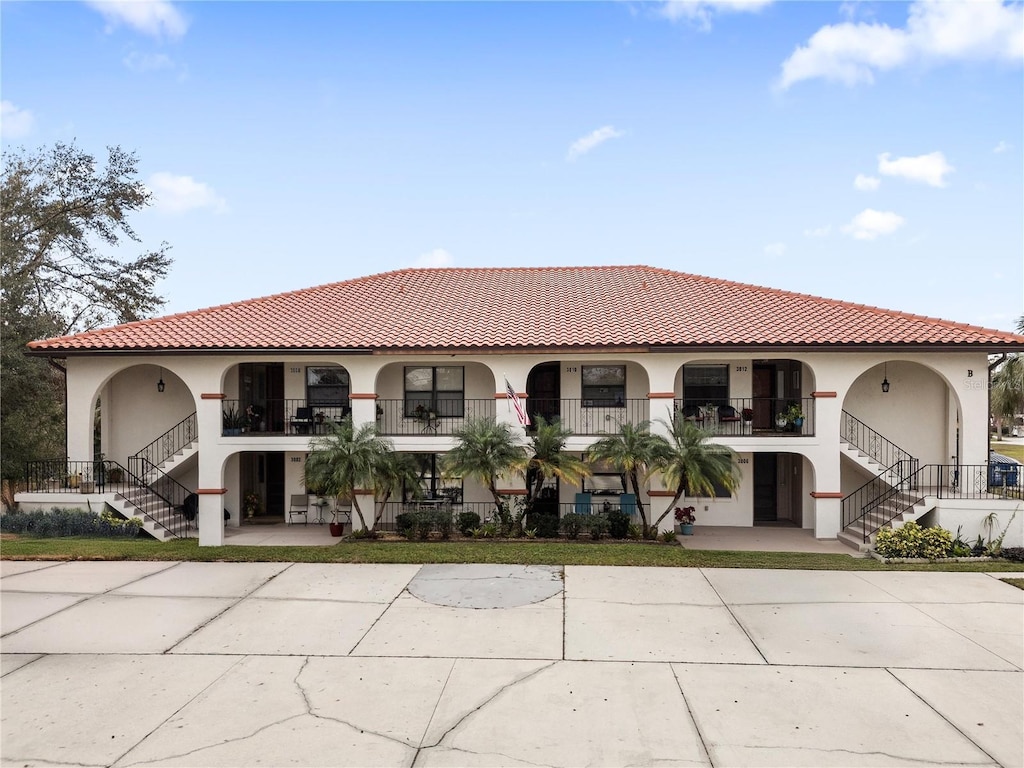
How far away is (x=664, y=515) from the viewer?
14.9 metres

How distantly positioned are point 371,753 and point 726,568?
8487 mm

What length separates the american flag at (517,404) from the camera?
14673 millimetres

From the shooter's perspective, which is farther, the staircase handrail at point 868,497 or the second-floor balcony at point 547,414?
the second-floor balcony at point 547,414

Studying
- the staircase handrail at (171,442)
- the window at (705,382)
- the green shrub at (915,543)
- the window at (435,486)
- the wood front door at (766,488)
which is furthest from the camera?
the wood front door at (766,488)

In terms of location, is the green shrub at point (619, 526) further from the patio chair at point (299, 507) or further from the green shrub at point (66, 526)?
the green shrub at point (66, 526)

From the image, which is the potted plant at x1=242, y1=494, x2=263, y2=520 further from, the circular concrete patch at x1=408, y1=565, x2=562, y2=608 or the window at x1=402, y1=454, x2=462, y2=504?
the circular concrete patch at x1=408, y1=565, x2=562, y2=608

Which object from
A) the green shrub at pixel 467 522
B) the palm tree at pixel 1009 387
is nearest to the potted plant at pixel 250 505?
the green shrub at pixel 467 522

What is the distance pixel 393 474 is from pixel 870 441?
41.6 ft

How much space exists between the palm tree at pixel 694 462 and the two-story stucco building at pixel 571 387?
1171mm

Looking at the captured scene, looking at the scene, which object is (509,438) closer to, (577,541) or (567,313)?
(577,541)

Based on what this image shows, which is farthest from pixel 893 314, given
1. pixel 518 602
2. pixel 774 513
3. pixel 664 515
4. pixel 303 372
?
pixel 303 372

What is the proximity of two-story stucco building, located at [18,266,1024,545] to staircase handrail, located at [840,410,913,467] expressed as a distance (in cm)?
5

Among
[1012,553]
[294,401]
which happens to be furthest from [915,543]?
[294,401]

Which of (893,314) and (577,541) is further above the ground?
(893,314)
